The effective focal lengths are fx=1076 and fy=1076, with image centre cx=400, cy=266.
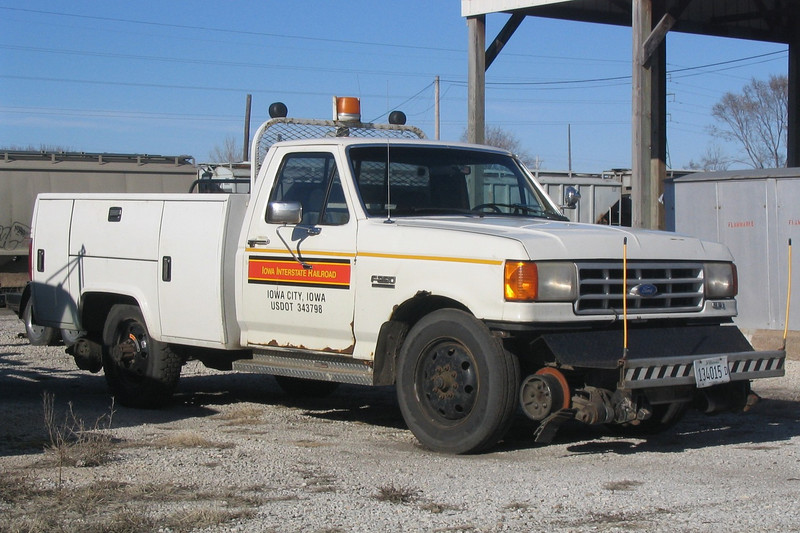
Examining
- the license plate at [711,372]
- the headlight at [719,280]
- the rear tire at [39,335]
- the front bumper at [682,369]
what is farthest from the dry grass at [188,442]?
the rear tire at [39,335]

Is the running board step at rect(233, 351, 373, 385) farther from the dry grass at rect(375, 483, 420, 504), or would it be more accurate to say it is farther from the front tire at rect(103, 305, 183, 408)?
the dry grass at rect(375, 483, 420, 504)

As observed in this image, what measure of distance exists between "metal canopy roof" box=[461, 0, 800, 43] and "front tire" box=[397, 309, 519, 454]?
837cm

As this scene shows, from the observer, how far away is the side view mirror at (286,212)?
24.5ft

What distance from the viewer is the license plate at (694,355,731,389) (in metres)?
6.60

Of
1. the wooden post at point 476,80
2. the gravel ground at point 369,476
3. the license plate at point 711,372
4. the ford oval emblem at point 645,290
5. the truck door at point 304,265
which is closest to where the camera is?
the gravel ground at point 369,476

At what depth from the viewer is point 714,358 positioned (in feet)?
22.0

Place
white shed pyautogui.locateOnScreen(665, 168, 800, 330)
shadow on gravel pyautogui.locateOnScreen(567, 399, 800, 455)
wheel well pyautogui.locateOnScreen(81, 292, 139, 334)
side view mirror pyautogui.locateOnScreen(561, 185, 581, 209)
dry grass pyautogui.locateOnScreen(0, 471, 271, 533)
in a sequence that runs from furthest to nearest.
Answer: white shed pyautogui.locateOnScreen(665, 168, 800, 330)
wheel well pyautogui.locateOnScreen(81, 292, 139, 334)
side view mirror pyautogui.locateOnScreen(561, 185, 581, 209)
shadow on gravel pyautogui.locateOnScreen(567, 399, 800, 455)
dry grass pyautogui.locateOnScreen(0, 471, 271, 533)

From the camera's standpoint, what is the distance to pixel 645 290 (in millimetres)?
6777

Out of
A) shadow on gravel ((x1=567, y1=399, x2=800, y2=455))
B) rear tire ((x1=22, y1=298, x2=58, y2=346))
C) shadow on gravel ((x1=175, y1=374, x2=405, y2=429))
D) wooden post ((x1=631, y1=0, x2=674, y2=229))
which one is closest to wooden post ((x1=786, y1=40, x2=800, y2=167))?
wooden post ((x1=631, y1=0, x2=674, y2=229))

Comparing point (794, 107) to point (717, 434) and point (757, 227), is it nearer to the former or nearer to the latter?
point (757, 227)

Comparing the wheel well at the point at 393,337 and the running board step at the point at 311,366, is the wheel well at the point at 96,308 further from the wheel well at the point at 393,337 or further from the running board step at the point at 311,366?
the wheel well at the point at 393,337

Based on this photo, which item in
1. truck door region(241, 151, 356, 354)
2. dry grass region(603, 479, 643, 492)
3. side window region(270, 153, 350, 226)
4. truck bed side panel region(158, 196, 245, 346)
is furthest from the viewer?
truck bed side panel region(158, 196, 245, 346)

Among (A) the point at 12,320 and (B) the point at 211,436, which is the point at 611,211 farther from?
(B) the point at 211,436

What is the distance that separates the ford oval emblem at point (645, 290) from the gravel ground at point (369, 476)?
105 centimetres
